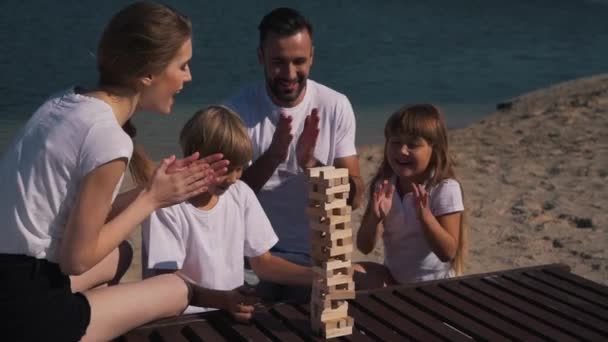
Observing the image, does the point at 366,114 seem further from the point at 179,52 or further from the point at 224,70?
the point at 179,52

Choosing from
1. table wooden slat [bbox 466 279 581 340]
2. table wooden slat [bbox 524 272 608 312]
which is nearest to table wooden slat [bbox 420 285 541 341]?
table wooden slat [bbox 466 279 581 340]

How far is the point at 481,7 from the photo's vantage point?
31359 millimetres

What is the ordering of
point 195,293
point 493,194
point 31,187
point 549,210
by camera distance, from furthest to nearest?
point 493,194
point 549,210
point 195,293
point 31,187

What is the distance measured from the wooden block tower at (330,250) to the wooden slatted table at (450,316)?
0.07 meters

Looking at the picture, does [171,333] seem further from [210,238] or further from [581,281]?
[581,281]

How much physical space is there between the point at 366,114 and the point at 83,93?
9635mm

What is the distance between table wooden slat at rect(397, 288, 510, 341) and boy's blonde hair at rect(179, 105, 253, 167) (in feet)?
2.61

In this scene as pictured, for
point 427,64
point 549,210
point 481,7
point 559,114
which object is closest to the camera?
point 549,210

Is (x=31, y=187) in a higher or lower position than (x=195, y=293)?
higher

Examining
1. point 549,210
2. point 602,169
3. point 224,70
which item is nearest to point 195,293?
point 549,210

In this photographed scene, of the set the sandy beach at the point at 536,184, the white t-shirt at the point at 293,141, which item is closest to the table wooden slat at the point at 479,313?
the white t-shirt at the point at 293,141

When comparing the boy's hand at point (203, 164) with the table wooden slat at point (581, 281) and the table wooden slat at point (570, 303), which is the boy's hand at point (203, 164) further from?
the table wooden slat at point (581, 281)

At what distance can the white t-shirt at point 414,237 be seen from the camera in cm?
389

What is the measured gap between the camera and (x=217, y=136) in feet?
10.3
